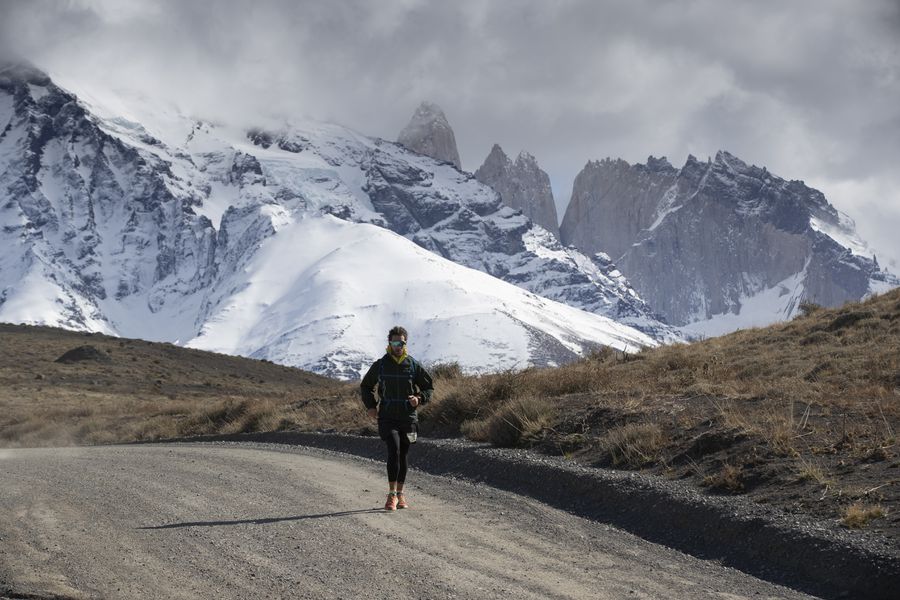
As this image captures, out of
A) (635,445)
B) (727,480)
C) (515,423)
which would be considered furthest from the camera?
(515,423)

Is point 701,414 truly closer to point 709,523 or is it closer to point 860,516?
point 709,523

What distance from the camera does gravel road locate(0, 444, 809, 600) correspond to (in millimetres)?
8469

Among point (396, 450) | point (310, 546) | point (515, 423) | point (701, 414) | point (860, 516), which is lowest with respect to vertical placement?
point (310, 546)

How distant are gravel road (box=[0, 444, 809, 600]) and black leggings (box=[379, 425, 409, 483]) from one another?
18.8 inches

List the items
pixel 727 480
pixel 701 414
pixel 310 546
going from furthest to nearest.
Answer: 1. pixel 701 414
2. pixel 727 480
3. pixel 310 546

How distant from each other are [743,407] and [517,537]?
21.5 feet

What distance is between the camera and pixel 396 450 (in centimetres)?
1270

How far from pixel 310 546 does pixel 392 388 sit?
335cm

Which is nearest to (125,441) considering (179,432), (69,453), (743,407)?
(179,432)

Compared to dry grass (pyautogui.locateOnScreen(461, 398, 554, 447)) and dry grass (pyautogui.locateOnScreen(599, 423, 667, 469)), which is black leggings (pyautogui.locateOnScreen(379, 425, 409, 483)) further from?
dry grass (pyautogui.locateOnScreen(461, 398, 554, 447))

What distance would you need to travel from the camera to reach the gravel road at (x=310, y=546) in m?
8.47

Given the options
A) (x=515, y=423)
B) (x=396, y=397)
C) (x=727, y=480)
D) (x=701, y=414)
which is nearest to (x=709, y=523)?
(x=727, y=480)

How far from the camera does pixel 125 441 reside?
96.2 ft

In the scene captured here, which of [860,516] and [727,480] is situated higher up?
[727,480]
